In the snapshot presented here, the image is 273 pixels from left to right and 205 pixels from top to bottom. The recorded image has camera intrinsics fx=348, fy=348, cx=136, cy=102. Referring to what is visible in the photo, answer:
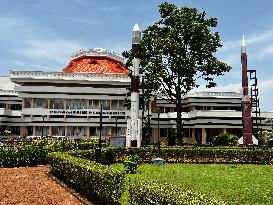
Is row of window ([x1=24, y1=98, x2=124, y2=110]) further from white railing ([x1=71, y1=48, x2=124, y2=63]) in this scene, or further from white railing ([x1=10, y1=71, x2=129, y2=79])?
white railing ([x1=71, y1=48, x2=124, y2=63])

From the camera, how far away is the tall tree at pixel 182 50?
126 feet

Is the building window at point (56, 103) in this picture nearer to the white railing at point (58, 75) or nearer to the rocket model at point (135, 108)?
the white railing at point (58, 75)

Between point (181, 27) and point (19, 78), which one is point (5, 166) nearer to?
point (181, 27)

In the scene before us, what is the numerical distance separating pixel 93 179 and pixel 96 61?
47.3 metres

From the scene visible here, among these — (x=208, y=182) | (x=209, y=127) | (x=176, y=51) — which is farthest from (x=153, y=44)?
(x=208, y=182)

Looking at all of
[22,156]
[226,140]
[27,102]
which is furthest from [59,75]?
[22,156]

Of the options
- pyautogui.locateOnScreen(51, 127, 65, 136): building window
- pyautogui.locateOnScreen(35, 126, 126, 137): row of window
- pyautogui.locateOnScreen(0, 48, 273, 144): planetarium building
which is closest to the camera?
A: pyautogui.locateOnScreen(0, 48, 273, 144): planetarium building

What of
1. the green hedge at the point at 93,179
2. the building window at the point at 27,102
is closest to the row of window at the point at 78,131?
the building window at the point at 27,102

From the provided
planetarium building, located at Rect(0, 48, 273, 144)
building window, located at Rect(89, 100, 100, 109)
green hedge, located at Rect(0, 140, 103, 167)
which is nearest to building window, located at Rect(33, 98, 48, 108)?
planetarium building, located at Rect(0, 48, 273, 144)

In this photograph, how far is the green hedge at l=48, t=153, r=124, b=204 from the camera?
11.0 meters

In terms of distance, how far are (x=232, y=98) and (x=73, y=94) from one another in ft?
81.1

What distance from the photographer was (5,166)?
22594 millimetres

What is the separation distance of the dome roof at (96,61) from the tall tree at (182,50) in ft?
60.2

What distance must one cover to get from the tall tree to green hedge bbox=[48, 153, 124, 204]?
895 inches
